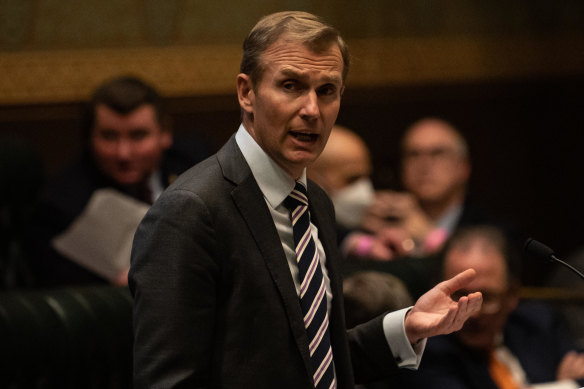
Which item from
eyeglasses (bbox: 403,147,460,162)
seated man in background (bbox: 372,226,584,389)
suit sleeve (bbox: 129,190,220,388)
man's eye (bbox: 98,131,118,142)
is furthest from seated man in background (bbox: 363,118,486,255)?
suit sleeve (bbox: 129,190,220,388)

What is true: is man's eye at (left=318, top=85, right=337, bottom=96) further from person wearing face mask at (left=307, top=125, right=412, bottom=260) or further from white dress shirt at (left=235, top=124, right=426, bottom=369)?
person wearing face mask at (left=307, top=125, right=412, bottom=260)

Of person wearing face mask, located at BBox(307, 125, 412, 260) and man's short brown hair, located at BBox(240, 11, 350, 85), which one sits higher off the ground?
man's short brown hair, located at BBox(240, 11, 350, 85)

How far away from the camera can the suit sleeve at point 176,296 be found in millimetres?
1333

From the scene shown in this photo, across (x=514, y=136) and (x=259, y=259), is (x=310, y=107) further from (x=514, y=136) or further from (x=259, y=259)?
(x=514, y=136)

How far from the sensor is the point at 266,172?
4.88 feet

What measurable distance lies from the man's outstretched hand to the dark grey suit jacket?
0.73 ft

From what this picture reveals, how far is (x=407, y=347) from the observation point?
1569mm

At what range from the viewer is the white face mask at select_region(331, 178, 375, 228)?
151 inches

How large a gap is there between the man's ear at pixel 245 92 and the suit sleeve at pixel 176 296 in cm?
18

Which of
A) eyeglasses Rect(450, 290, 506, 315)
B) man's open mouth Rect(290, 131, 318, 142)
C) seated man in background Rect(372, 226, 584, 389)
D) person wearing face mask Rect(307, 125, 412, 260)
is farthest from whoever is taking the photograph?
person wearing face mask Rect(307, 125, 412, 260)

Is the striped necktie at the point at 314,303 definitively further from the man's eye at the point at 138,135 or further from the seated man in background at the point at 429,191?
the seated man in background at the point at 429,191

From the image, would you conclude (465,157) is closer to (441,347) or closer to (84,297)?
(441,347)

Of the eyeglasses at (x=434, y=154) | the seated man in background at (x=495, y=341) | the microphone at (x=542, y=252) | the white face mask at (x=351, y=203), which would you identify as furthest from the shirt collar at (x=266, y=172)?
the eyeglasses at (x=434, y=154)

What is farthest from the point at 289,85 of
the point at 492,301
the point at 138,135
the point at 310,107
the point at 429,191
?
the point at 429,191
